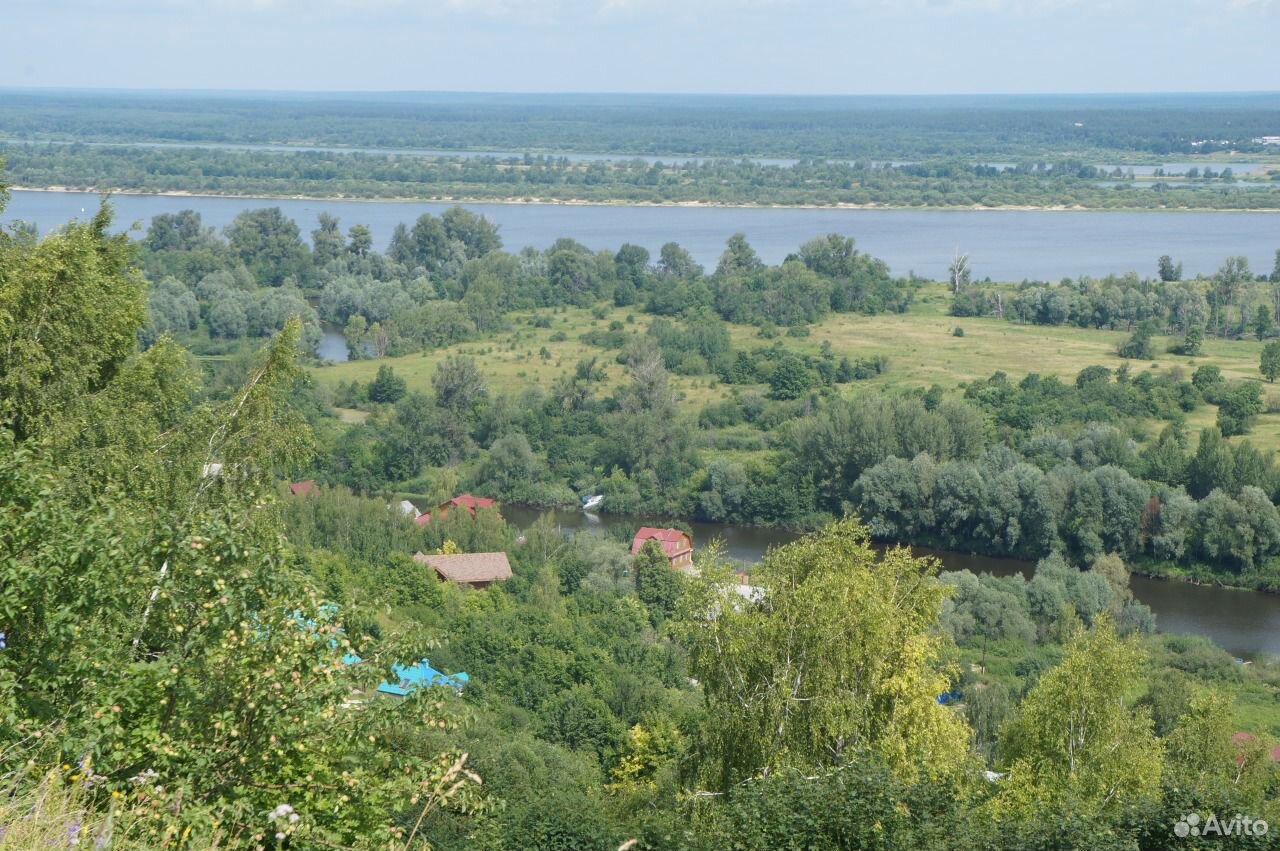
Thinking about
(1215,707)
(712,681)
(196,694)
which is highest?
(196,694)

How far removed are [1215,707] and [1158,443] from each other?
1896cm

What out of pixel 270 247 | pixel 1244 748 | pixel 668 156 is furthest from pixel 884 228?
pixel 1244 748

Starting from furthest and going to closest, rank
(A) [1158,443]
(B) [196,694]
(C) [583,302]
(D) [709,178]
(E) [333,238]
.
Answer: (D) [709,178] < (E) [333,238] < (C) [583,302] < (A) [1158,443] < (B) [196,694]

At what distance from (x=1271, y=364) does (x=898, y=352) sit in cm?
1031

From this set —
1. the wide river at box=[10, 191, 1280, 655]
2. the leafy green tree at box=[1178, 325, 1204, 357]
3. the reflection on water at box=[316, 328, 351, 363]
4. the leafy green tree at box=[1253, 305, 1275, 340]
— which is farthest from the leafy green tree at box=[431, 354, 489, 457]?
the leafy green tree at box=[1253, 305, 1275, 340]

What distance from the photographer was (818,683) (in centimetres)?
822

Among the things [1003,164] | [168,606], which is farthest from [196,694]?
[1003,164]

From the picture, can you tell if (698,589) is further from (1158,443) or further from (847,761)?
(1158,443)

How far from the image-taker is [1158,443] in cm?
2975

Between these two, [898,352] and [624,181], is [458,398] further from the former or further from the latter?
[624,181]

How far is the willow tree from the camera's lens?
26.7 feet

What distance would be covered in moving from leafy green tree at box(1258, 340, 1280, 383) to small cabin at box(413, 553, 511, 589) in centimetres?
2447

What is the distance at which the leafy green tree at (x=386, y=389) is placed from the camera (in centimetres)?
3647
